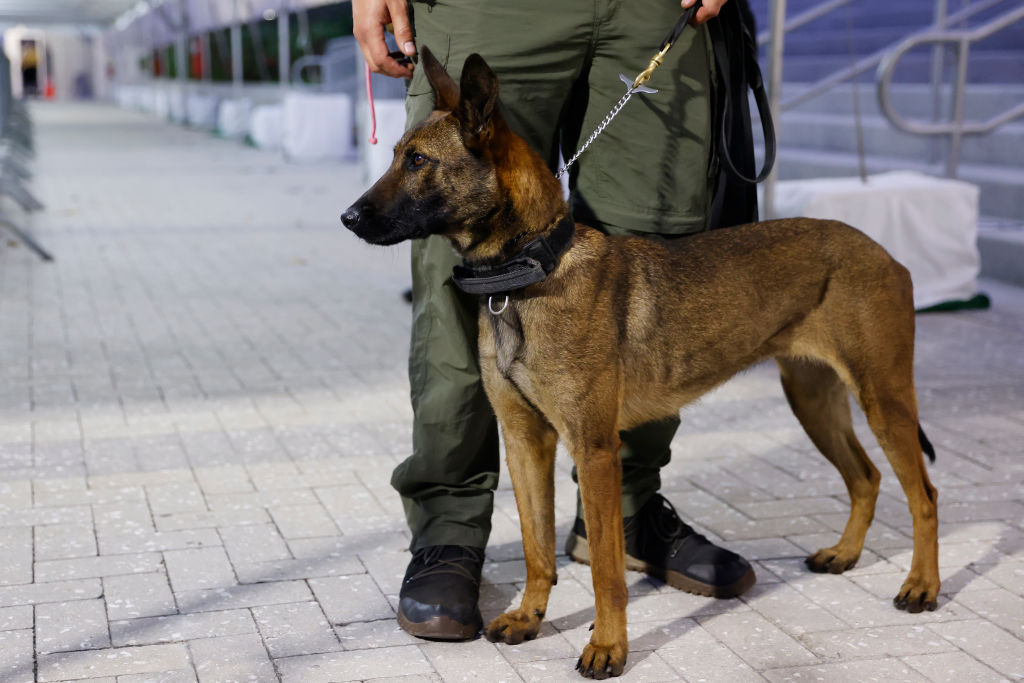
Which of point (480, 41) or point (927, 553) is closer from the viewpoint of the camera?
point (480, 41)

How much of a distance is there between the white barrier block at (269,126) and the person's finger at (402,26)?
1805 centimetres

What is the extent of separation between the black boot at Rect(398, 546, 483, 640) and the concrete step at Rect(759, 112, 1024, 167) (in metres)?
6.35

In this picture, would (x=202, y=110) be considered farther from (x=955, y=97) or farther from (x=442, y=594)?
(x=442, y=594)

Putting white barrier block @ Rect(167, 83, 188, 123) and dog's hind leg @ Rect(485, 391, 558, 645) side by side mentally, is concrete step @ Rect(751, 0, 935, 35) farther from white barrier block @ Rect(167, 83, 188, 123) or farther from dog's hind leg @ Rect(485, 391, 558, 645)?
white barrier block @ Rect(167, 83, 188, 123)

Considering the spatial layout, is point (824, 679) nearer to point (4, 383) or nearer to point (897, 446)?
point (897, 446)

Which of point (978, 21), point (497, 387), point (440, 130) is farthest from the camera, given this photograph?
point (978, 21)

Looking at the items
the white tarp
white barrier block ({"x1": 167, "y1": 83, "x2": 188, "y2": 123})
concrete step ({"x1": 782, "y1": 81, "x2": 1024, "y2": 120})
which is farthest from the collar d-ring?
white barrier block ({"x1": 167, "y1": 83, "x2": 188, "y2": 123})

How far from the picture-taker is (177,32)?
28.5m

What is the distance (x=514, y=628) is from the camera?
9.53 feet

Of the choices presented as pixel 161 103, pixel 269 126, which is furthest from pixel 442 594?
pixel 161 103

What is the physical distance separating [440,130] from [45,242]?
8218 mm

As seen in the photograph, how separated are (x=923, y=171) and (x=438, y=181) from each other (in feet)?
22.6

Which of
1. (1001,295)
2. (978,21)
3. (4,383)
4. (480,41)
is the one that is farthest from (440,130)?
(978,21)

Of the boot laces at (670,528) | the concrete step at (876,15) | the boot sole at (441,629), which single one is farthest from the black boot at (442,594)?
the concrete step at (876,15)
